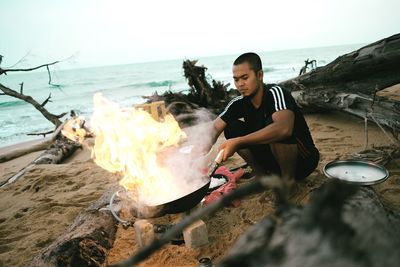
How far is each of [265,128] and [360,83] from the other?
457cm

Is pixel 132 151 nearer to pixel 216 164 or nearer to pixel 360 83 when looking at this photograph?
pixel 216 164

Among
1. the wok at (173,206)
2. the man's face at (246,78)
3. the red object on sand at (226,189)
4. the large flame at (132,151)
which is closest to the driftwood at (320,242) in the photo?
the wok at (173,206)

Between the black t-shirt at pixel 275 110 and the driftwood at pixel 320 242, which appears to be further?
the black t-shirt at pixel 275 110

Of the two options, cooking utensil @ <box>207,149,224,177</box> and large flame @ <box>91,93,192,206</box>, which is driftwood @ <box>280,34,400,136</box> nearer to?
cooking utensil @ <box>207,149,224,177</box>

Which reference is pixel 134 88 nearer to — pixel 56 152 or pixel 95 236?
pixel 56 152

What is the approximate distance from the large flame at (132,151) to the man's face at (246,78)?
1.32 meters

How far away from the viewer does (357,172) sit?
3336 mm

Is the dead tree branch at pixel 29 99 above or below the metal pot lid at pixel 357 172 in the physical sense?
above

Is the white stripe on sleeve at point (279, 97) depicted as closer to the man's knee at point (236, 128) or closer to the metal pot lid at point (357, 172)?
the man's knee at point (236, 128)

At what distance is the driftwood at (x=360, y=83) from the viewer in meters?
5.08

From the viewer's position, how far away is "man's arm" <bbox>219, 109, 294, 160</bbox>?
350 cm

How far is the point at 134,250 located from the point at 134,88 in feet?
110

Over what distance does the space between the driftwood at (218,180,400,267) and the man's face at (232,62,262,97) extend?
3.06 meters

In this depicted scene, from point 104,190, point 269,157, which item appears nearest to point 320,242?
point 269,157
